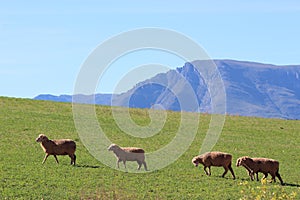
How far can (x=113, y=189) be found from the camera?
24.2 metres

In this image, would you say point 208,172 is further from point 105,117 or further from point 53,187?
point 105,117

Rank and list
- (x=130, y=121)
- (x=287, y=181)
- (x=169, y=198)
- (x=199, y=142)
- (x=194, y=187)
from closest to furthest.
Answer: (x=169, y=198) < (x=194, y=187) < (x=287, y=181) < (x=199, y=142) < (x=130, y=121)

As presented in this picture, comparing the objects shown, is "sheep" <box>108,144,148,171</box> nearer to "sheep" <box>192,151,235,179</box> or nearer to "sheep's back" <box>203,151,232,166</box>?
"sheep" <box>192,151,235,179</box>

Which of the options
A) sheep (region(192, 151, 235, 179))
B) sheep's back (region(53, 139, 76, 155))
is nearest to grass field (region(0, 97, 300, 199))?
sheep (region(192, 151, 235, 179))

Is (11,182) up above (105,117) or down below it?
below

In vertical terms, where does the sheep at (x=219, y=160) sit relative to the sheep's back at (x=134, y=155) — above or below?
below

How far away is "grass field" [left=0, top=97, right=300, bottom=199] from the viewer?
23.8m

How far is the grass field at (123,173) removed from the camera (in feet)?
78.2

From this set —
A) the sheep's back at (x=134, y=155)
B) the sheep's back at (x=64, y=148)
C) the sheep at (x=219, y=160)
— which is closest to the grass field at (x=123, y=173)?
the sheep at (x=219, y=160)

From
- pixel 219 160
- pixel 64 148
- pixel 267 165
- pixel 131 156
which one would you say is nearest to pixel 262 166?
pixel 267 165

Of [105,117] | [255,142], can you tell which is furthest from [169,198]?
[105,117]

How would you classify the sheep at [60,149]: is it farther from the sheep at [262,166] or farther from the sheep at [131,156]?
the sheep at [262,166]

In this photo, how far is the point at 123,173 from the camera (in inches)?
1109

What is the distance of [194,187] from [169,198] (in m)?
2.61
